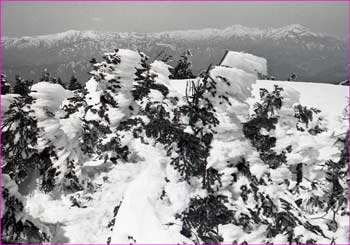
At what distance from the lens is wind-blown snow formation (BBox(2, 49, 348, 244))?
590 cm

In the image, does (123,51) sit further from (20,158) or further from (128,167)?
(128,167)

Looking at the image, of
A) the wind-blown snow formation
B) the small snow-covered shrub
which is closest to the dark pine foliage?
the wind-blown snow formation

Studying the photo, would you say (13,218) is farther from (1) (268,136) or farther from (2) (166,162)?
(1) (268,136)

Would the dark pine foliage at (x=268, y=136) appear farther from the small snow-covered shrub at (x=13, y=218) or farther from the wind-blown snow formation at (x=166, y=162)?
the small snow-covered shrub at (x=13, y=218)

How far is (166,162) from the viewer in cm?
784

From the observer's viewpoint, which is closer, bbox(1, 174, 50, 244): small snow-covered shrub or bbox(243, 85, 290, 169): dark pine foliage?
bbox(1, 174, 50, 244): small snow-covered shrub

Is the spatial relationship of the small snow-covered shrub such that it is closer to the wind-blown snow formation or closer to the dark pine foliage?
the wind-blown snow formation

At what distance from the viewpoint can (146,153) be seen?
12031mm

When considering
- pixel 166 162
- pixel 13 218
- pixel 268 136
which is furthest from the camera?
pixel 166 162

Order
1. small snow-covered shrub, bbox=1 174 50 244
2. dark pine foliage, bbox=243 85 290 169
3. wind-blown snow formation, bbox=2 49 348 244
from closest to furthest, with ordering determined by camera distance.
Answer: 1. small snow-covered shrub, bbox=1 174 50 244
2. wind-blown snow formation, bbox=2 49 348 244
3. dark pine foliage, bbox=243 85 290 169

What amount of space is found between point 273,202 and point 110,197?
627cm

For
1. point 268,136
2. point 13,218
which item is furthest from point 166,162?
point 13,218

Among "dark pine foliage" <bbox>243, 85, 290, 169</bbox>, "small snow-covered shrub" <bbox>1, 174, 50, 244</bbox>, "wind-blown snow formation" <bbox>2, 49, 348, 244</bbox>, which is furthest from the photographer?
"dark pine foliage" <bbox>243, 85, 290, 169</bbox>

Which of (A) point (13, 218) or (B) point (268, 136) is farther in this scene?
(B) point (268, 136)
